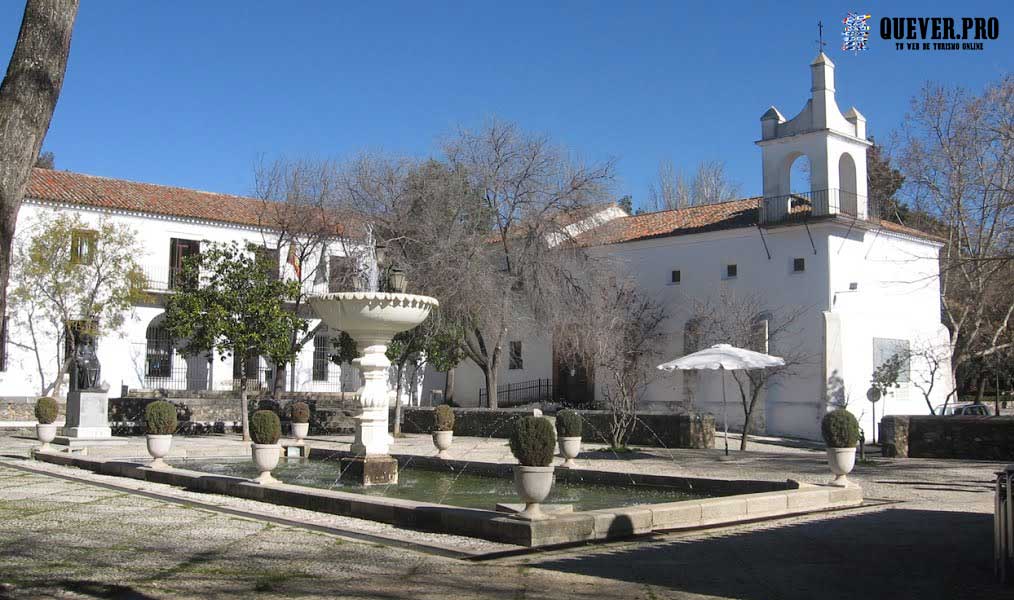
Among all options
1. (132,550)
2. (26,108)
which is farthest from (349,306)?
(26,108)

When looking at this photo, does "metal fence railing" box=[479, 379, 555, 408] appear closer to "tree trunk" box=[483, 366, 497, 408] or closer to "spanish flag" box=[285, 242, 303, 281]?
"tree trunk" box=[483, 366, 497, 408]

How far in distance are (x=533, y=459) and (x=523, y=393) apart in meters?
27.5

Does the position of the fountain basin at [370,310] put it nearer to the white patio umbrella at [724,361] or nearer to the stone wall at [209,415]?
the white patio umbrella at [724,361]

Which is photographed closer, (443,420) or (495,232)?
(443,420)

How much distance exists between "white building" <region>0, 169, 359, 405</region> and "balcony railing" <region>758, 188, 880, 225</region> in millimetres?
13843

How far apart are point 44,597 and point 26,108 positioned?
302 centimetres

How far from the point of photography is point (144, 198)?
35.2 metres

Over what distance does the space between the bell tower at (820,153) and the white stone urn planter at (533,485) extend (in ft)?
72.9

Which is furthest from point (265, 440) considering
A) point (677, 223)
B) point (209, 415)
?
point (677, 223)

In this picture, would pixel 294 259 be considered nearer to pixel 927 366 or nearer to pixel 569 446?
pixel 569 446

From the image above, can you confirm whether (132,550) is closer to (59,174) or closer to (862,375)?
(862,375)

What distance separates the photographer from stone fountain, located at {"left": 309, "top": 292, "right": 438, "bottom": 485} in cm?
1241

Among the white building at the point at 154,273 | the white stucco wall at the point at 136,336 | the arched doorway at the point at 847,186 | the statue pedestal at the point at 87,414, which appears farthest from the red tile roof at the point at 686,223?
the statue pedestal at the point at 87,414

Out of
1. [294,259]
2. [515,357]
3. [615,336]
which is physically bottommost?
[515,357]
